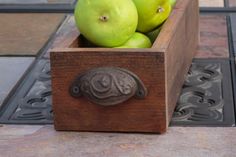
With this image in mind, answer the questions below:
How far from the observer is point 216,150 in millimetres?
2223

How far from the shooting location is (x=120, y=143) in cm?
229

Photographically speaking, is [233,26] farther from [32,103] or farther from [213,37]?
[32,103]

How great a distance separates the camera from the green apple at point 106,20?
7.59 ft

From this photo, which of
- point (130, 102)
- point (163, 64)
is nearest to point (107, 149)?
point (130, 102)

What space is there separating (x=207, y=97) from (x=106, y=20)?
58cm

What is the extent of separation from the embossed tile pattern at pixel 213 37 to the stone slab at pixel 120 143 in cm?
85

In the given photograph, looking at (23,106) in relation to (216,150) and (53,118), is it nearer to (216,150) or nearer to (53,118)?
(53,118)

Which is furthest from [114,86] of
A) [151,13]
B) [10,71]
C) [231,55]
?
[231,55]

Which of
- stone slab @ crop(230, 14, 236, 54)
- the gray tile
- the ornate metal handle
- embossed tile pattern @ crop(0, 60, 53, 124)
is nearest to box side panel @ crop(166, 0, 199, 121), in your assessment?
the ornate metal handle

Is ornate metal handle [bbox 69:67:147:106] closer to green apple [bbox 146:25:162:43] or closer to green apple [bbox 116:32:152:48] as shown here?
green apple [bbox 116:32:152:48]

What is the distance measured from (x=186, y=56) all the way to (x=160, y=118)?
59 centimetres

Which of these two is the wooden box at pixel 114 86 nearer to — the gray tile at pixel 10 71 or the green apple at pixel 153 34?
the green apple at pixel 153 34

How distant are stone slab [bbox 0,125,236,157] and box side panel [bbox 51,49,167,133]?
36 millimetres

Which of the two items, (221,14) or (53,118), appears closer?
(53,118)
